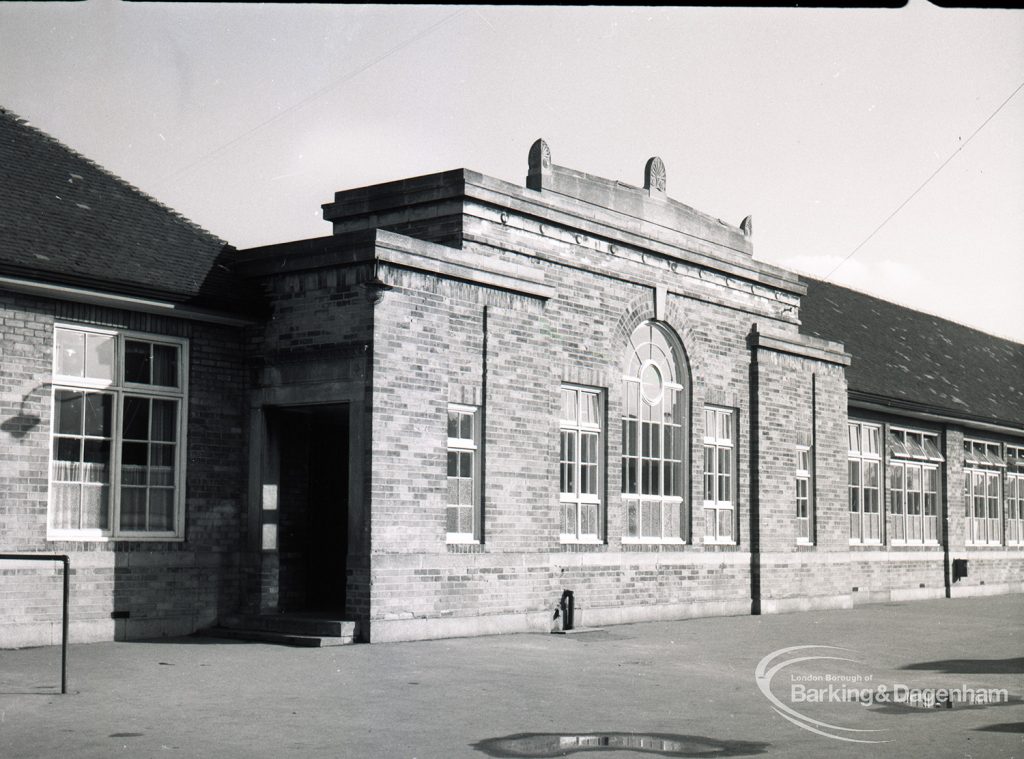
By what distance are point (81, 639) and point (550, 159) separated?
9.45 meters

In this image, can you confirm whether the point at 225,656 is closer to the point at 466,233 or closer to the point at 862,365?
the point at 466,233

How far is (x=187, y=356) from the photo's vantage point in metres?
15.4

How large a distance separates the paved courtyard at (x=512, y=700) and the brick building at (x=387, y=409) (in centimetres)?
111

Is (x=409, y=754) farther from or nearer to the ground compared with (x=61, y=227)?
nearer to the ground

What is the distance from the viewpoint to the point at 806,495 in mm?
24000

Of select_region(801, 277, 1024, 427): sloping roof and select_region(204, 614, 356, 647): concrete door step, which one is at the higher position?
select_region(801, 277, 1024, 427): sloping roof

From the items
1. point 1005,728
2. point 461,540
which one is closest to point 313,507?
point 461,540

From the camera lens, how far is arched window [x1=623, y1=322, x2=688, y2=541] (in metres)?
19.5

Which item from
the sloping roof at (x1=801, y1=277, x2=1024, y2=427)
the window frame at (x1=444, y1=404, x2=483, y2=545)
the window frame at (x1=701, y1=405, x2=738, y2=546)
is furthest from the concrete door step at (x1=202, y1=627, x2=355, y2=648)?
the sloping roof at (x1=801, y1=277, x2=1024, y2=427)

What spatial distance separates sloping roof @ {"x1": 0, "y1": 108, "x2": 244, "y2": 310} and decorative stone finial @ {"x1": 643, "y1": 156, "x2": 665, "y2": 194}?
23.8ft

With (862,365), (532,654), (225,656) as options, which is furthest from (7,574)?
(862,365)

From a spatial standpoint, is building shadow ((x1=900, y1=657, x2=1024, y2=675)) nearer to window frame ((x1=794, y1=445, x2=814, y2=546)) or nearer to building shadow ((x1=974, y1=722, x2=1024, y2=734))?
building shadow ((x1=974, y1=722, x2=1024, y2=734))

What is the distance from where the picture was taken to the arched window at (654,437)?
768 inches

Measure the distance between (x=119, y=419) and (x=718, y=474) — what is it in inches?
430
